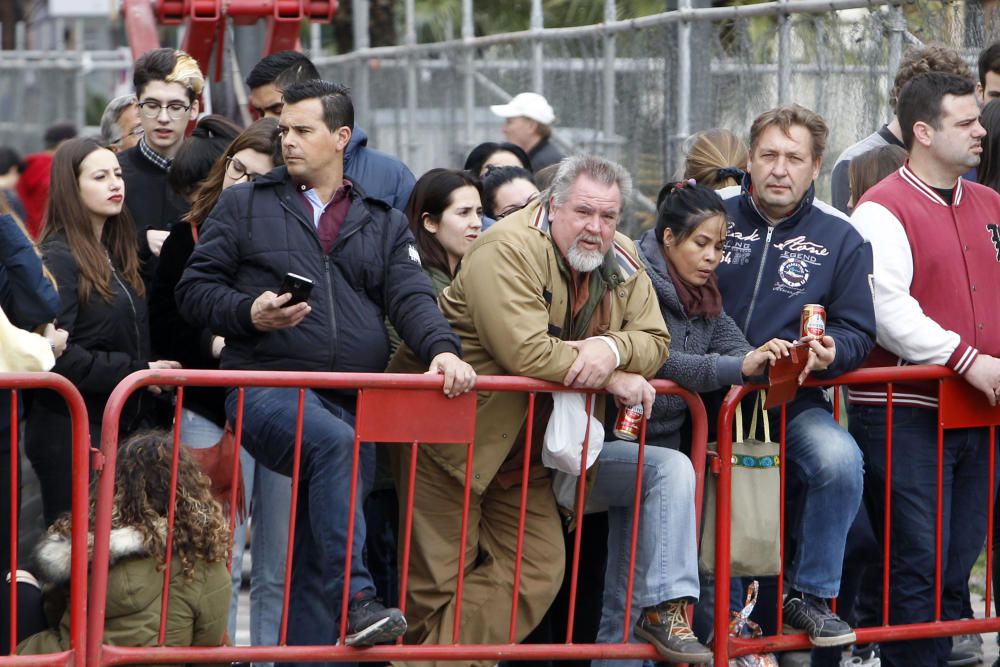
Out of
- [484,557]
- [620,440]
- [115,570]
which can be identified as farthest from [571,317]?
[115,570]

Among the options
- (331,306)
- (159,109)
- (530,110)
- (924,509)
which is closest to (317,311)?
(331,306)

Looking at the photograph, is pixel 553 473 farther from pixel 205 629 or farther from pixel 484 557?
pixel 205 629

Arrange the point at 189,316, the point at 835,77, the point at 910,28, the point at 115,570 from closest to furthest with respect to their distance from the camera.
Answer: the point at 115,570
the point at 189,316
the point at 910,28
the point at 835,77

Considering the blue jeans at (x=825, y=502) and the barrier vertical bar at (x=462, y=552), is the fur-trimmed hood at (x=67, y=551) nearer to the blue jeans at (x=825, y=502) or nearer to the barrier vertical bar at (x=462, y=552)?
the barrier vertical bar at (x=462, y=552)

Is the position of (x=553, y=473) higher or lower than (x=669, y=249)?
lower

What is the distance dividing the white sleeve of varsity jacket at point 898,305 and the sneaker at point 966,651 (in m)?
1.68

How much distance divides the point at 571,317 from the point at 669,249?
51 cm

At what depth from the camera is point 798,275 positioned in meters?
5.98

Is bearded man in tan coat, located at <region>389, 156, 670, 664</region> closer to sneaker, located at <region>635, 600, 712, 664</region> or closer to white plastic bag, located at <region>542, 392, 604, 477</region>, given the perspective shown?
white plastic bag, located at <region>542, 392, 604, 477</region>

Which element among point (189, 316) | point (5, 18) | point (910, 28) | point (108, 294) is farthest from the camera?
point (5, 18)

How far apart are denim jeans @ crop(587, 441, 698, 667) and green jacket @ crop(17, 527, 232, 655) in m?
1.43

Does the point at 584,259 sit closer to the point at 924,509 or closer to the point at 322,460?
the point at 322,460

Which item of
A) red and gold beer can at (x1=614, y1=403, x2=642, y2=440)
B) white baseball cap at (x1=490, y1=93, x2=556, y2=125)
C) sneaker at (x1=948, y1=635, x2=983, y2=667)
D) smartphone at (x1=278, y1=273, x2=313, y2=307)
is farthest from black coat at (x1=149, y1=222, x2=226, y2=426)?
white baseball cap at (x1=490, y1=93, x2=556, y2=125)

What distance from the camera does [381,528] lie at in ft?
21.2
